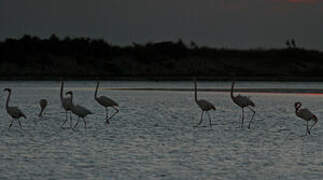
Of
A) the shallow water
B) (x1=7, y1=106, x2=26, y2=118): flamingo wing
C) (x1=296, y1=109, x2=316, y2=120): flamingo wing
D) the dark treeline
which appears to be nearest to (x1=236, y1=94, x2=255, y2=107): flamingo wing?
the shallow water

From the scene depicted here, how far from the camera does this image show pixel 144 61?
269 feet

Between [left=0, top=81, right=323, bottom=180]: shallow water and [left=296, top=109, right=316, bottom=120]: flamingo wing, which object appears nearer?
[left=0, top=81, right=323, bottom=180]: shallow water

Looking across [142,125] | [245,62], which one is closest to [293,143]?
[142,125]

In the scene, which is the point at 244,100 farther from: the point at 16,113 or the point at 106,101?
the point at 16,113

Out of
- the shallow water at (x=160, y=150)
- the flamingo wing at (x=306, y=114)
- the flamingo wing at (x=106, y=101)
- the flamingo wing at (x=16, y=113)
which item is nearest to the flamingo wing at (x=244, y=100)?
the shallow water at (x=160, y=150)

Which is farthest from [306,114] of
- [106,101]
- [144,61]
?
[144,61]

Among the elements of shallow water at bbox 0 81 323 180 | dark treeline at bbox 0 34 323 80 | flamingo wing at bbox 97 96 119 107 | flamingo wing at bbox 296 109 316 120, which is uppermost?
dark treeline at bbox 0 34 323 80

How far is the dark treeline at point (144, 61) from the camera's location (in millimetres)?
72688

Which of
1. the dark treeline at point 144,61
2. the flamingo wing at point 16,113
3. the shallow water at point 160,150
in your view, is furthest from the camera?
the dark treeline at point 144,61

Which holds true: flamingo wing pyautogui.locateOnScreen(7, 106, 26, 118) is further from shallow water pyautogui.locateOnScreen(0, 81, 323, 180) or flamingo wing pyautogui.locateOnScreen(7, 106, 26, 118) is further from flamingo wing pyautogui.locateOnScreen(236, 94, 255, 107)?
flamingo wing pyautogui.locateOnScreen(236, 94, 255, 107)

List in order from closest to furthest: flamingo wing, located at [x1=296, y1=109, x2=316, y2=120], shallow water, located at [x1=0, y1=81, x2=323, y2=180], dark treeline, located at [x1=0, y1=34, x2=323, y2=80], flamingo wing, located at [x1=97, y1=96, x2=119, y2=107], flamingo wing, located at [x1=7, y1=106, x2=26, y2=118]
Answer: shallow water, located at [x1=0, y1=81, x2=323, y2=180], flamingo wing, located at [x1=296, y1=109, x2=316, y2=120], flamingo wing, located at [x1=7, y1=106, x2=26, y2=118], flamingo wing, located at [x1=97, y1=96, x2=119, y2=107], dark treeline, located at [x1=0, y1=34, x2=323, y2=80]

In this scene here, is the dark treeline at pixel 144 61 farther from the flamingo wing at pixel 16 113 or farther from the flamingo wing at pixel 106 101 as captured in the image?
the flamingo wing at pixel 16 113

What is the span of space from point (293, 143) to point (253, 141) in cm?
88

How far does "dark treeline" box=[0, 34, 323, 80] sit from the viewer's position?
7269 cm
